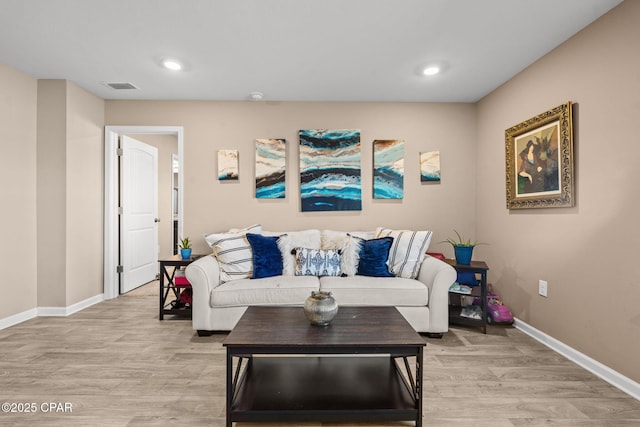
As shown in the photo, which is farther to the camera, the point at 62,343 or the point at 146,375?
the point at 62,343

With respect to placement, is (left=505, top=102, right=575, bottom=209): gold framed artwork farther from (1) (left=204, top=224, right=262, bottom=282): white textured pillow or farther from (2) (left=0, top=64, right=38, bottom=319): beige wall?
(2) (left=0, top=64, right=38, bottom=319): beige wall

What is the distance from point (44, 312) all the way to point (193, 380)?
7.74 feet

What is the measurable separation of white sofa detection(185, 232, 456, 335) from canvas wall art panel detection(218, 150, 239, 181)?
1296 mm

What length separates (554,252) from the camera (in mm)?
2561

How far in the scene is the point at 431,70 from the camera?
2943mm

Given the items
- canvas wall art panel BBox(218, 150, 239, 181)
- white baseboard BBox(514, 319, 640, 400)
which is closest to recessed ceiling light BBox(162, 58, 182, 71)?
canvas wall art panel BBox(218, 150, 239, 181)

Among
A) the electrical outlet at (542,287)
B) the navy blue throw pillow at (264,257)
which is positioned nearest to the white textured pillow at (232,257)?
the navy blue throw pillow at (264,257)

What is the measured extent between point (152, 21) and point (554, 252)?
353 centimetres

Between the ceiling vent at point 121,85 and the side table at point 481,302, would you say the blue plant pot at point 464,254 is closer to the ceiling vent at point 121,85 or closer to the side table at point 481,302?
the side table at point 481,302

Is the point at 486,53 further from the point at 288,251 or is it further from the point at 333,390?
the point at 333,390

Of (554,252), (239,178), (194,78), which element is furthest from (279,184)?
(554,252)

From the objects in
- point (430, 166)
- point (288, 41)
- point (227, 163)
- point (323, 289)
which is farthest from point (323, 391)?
point (430, 166)

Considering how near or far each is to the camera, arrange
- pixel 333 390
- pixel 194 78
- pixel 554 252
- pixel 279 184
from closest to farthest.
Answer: pixel 333 390, pixel 554 252, pixel 194 78, pixel 279 184

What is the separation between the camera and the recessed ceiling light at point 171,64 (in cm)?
276
